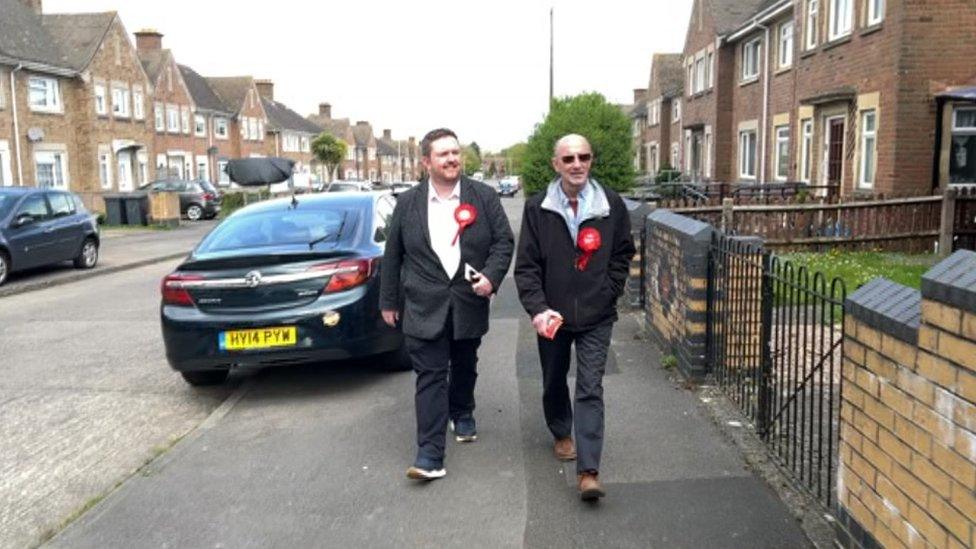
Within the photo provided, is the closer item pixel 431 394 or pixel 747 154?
pixel 431 394

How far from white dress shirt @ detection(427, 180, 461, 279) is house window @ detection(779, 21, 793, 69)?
19.8 meters

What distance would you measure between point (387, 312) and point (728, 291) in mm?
2277

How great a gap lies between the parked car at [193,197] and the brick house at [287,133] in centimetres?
2819

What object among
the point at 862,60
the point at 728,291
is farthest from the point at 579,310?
the point at 862,60

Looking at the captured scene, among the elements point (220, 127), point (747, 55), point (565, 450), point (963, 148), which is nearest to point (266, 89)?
point (220, 127)

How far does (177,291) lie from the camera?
20.2ft

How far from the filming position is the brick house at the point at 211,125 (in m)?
51.4

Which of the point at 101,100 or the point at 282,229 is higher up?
the point at 101,100

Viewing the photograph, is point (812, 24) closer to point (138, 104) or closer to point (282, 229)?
point (282, 229)

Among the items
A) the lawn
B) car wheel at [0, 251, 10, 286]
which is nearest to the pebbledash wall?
the lawn

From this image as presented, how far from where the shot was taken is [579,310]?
4199mm

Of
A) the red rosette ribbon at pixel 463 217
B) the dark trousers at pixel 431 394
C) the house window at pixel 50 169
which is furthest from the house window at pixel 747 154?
the house window at pixel 50 169

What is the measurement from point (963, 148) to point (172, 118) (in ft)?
136

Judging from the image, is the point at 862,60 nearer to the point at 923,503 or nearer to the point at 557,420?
the point at 557,420
